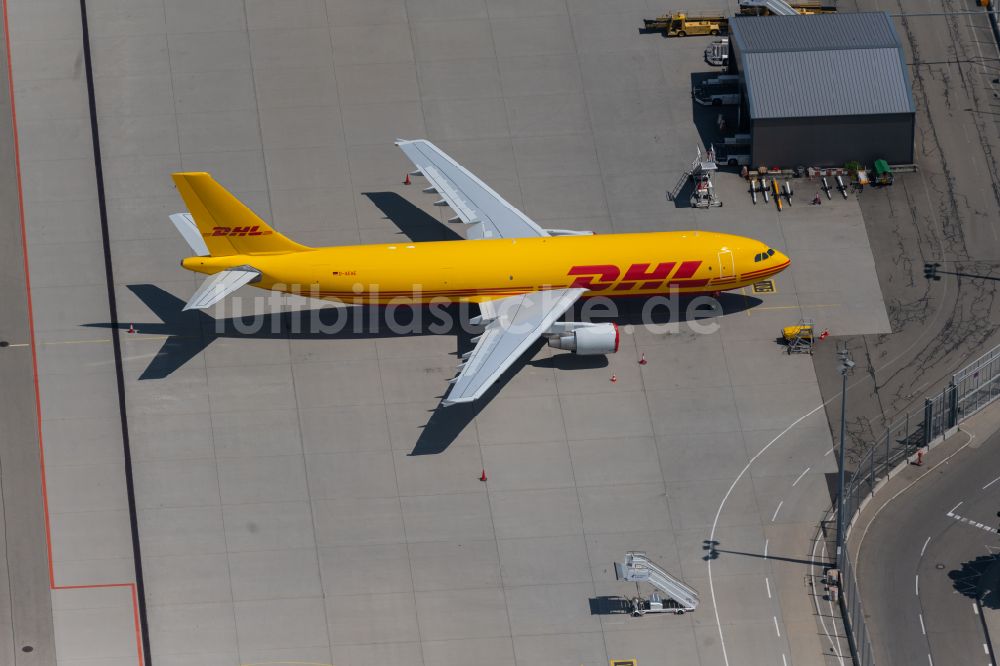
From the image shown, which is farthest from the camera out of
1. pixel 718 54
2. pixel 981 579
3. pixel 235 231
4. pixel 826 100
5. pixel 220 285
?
pixel 718 54

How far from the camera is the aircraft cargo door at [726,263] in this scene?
110m

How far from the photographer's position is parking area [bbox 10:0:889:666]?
331 feet

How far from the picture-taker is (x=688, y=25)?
12656 centimetres

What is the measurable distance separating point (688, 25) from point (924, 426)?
36.2 meters

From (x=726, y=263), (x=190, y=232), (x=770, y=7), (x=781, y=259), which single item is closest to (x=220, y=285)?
(x=190, y=232)

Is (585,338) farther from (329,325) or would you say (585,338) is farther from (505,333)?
(329,325)

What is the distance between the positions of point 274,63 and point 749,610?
5236cm

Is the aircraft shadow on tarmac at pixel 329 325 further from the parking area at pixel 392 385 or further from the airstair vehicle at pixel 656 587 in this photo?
the airstair vehicle at pixel 656 587

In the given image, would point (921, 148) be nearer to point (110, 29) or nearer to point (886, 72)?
point (886, 72)

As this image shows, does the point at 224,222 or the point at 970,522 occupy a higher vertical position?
the point at 224,222

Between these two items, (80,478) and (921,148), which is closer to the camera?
(80,478)

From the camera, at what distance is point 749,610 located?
330 ft

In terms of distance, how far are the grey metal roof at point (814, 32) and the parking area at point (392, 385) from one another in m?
5.45

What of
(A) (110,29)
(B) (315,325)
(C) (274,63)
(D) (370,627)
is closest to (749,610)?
(D) (370,627)
